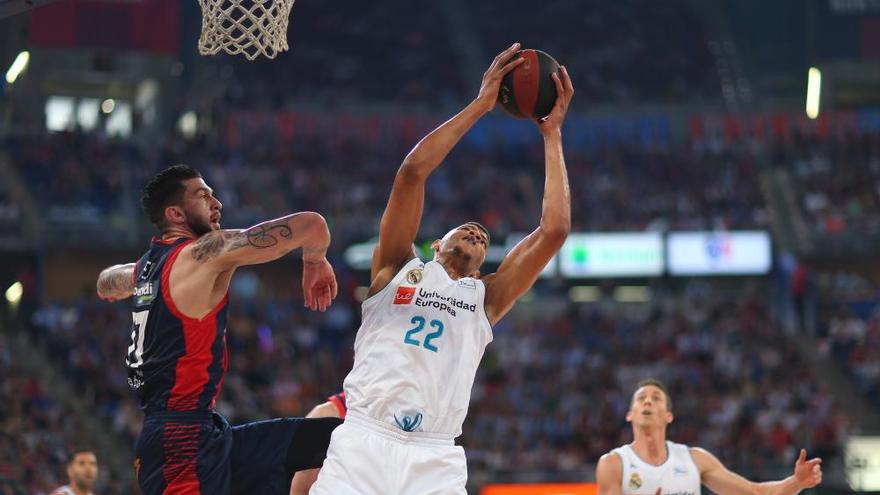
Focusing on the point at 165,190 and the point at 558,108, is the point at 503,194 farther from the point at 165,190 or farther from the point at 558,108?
the point at 165,190

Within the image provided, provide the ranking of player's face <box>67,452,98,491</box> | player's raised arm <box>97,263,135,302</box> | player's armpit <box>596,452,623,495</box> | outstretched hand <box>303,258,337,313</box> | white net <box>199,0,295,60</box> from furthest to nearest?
player's face <box>67,452,98,491</box> < player's armpit <box>596,452,623,495</box> < white net <box>199,0,295,60</box> < player's raised arm <box>97,263,135,302</box> < outstretched hand <box>303,258,337,313</box>

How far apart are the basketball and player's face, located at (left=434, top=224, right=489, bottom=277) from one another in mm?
598

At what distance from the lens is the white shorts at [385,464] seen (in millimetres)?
4730

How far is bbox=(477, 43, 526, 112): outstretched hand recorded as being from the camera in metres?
5.16

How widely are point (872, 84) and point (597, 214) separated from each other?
319 inches

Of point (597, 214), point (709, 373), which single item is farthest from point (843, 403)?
point (597, 214)

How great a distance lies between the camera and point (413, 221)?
5.06 metres

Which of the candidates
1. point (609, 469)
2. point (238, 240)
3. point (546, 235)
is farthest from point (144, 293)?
point (609, 469)

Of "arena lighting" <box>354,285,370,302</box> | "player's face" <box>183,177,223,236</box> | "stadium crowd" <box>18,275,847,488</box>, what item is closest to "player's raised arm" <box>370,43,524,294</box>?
"player's face" <box>183,177,223,236</box>

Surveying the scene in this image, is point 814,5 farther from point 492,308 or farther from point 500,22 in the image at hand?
point 492,308

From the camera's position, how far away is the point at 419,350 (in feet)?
16.2

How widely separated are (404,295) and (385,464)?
2.45 feet

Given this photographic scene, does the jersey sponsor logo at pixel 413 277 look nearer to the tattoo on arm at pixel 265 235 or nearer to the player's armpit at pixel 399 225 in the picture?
the player's armpit at pixel 399 225

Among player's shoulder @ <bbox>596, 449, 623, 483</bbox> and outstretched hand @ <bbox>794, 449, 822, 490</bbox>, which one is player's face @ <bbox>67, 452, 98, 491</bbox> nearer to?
player's shoulder @ <bbox>596, 449, 623, 483</bbox>
